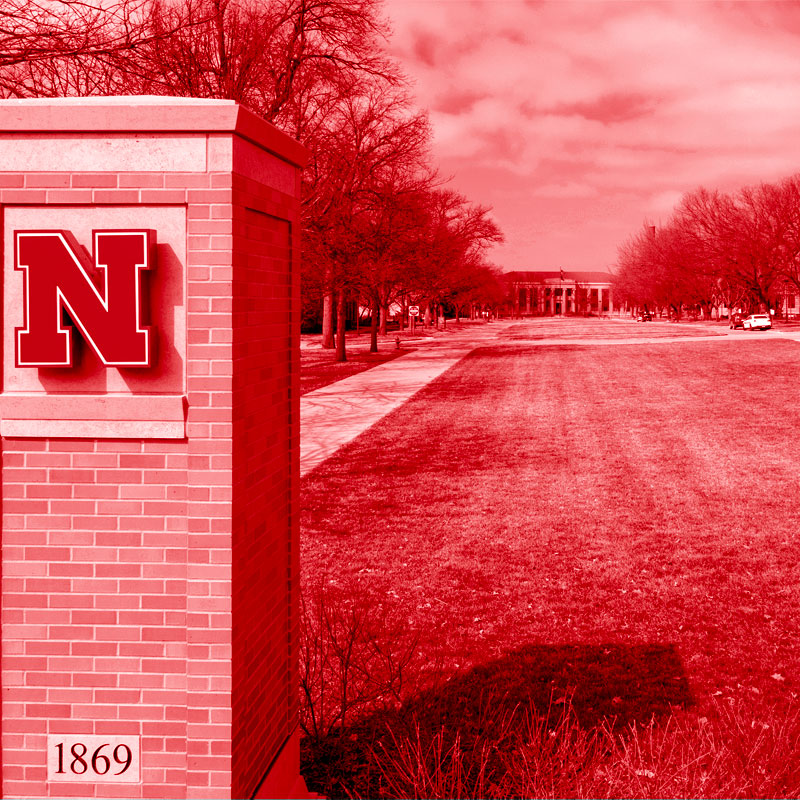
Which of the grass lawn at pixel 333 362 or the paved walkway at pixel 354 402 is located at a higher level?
the grass lawn at pixel 333 362

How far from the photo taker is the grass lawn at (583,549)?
629 centimetres

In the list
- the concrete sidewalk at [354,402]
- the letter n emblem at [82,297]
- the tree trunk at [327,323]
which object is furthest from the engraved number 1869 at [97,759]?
the tree trunk at [327,323]

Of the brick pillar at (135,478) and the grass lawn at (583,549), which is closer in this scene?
the brick pillar at (135,478)

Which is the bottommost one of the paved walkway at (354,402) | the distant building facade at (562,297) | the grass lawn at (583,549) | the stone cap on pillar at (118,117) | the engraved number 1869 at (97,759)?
the grass lawn at (583,549)

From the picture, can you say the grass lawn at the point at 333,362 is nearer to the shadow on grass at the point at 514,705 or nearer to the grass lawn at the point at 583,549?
the grass lawn at the point at 583,549

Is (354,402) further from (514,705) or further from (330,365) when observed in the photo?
(514,705)

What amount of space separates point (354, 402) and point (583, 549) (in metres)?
12.7

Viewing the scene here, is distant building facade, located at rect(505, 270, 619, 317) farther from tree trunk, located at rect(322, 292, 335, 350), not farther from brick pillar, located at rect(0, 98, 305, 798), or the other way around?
brick pillar, located at rect(0, 98, 305, 798)

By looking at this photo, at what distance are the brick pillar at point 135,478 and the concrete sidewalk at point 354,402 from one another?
9.19 meters

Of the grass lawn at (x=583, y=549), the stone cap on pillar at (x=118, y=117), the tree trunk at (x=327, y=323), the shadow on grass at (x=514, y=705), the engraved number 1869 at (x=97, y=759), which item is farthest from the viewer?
the tree trunk at (x=327, y=323)

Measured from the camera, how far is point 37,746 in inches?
150

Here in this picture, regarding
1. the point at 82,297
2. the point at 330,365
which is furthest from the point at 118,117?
the point at 330,365

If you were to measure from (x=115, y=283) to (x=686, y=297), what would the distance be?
85479 millimetres

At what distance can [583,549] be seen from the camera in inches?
362
